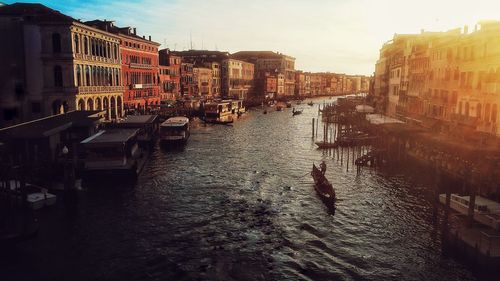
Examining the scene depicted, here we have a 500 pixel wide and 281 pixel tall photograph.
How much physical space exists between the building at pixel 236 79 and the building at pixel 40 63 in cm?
7598

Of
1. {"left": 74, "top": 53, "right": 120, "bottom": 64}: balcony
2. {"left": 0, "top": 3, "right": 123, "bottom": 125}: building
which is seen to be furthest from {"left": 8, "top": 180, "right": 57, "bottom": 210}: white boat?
{"left": 74, "top": 53, "right": 120, "bottom": 64}: balcony

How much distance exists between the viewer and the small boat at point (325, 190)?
1124 inches

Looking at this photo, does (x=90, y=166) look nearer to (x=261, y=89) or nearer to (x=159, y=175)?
(x=159, y=175)

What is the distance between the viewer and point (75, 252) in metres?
21.2

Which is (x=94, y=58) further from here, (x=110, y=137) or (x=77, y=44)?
(x=110, y=137)

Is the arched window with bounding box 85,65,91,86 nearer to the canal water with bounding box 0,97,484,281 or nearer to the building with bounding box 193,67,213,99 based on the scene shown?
the canal water with bounding box 0,97,484,281

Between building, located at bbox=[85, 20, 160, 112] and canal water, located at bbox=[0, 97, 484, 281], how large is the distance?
34863 millimetres

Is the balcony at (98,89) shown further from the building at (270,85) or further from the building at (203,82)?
the building at (270,85)

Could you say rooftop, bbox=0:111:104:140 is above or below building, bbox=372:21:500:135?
below

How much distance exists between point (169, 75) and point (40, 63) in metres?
42.7

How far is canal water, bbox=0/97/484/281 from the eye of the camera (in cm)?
1964

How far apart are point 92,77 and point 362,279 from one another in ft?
156

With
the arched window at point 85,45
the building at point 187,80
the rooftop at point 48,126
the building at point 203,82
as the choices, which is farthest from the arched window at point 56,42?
the building at point 203,82

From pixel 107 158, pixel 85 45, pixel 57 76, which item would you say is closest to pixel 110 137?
pixel 107 158
